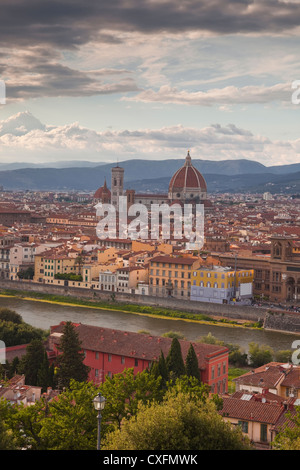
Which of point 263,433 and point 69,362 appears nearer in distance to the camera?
point 263,433

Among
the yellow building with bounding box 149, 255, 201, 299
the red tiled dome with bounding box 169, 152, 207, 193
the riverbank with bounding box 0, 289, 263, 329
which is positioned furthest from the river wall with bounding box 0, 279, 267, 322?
the red tiled dome with bounding box 169, 152, 207, 193

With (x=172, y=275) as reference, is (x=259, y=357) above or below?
below

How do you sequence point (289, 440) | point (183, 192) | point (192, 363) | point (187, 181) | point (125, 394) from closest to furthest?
1. point (289, 440)
2. point (125, 394)
3. point (192, 363)
4. point (183, 192)
5. point (187, 181)

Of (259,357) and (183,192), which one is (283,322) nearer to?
(259,357)

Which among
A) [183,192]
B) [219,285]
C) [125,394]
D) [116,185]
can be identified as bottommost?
[219,285]

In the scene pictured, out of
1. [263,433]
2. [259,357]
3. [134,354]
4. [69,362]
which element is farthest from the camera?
[259,357]

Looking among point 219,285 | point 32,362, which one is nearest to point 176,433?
point 32,362
